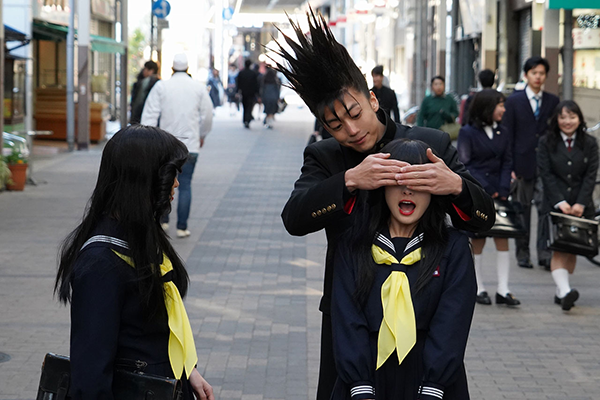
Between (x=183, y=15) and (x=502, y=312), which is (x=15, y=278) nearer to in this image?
(x=502, y=312)

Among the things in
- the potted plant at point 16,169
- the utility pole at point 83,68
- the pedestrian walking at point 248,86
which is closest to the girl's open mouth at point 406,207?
the potted plant at point 16,169

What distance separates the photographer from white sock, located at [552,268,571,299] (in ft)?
24.7

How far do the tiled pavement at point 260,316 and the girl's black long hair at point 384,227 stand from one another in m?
2.68

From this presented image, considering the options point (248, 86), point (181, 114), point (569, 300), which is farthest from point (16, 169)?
point (248, 86)

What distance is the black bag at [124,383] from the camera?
267 centimetres

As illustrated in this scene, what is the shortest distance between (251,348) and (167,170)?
3.69m

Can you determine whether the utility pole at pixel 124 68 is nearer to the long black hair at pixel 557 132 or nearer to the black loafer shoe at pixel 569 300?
the long black hair at pixel 557 132

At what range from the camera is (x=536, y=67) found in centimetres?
898

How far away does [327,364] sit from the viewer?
121 inches

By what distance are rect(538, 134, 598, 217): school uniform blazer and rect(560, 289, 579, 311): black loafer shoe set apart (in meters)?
0.87

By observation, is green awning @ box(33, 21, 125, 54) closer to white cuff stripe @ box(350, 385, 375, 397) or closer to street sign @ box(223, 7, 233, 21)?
white cuff stripe @ box(350, 385, 375, 397)

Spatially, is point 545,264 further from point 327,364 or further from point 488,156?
point 327,364

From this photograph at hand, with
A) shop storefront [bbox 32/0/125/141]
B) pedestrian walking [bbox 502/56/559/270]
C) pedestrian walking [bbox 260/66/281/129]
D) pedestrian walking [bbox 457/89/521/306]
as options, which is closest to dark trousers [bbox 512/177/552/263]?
pedestrian walking [bbox 502/56/559/270]

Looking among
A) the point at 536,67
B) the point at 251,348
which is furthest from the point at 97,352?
the point at 536,67
